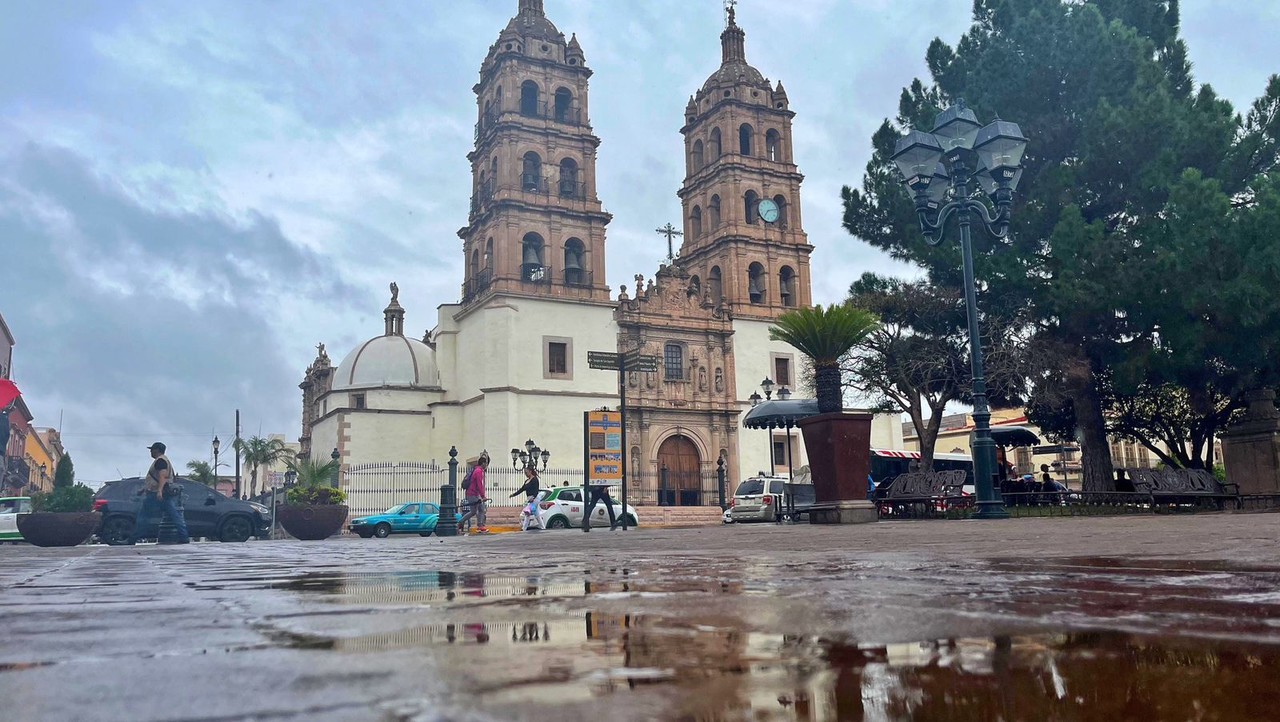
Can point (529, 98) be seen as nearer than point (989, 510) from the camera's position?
No

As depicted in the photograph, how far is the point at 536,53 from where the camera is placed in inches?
1527

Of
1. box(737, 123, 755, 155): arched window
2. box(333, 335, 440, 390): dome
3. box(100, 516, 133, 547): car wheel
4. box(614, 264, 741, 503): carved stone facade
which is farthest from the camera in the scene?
box(737, 123, 755, 155): arched window

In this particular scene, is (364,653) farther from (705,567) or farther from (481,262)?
(481,262)

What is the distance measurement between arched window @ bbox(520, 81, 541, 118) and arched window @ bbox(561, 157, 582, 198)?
241cm

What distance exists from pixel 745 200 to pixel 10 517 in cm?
3016

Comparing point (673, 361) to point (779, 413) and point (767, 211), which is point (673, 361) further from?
point (779, 413)

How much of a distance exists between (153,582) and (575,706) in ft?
9.83

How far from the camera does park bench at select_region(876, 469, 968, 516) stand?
53.2ft

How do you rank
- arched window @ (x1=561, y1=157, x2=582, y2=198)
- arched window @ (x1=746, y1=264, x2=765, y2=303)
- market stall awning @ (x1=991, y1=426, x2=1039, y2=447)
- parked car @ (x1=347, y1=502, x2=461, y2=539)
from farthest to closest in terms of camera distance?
arched window @ (x1=746, y1=264, x2=765, y2=303)
arched window @ (x1=561, y1=157, x2=582, y2=198)
parked car @ (x1=347, y1=502, x2=461, y2=539)
market stall awning @ (x1=991, y1=426, x2=1039, y2=447)

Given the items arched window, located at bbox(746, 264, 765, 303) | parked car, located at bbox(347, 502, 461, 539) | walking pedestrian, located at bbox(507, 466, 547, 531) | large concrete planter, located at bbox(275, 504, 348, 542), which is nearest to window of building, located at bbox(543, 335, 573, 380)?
arched window, located at bbox(746, 264, 765, 303)

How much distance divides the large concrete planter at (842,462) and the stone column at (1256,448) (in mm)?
8633

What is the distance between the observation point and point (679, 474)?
37.8 metres

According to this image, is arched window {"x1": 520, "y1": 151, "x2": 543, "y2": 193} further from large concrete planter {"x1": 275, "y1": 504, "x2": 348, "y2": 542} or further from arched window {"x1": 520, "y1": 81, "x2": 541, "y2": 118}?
large concrete planter {"x1": 275, "y1": 504, "x2": 348, "y2": 542}

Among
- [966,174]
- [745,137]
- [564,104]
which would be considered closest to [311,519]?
[966,174]
